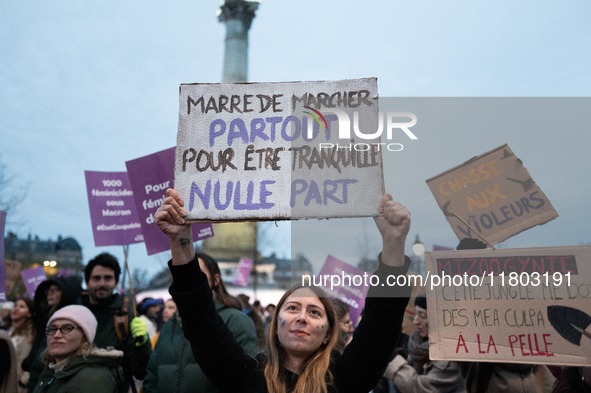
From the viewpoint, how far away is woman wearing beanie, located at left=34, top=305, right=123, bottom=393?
263cm

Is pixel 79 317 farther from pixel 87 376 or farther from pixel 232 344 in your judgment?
→ pixel 232 344

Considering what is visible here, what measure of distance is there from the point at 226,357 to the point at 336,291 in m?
3.56

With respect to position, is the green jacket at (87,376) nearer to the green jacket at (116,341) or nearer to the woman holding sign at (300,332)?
the green jacket at (116,341)

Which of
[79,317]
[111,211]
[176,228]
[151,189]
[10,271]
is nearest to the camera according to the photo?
[176,228]

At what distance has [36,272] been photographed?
6.59 metres

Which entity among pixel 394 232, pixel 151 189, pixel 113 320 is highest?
pixel 151 189

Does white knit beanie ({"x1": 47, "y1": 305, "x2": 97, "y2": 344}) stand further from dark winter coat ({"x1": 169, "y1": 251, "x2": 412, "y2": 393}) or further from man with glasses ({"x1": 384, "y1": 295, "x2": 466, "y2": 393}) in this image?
man with glasses ({"x1": 384, "y1": 295, "x2": 466, "y2": 393})

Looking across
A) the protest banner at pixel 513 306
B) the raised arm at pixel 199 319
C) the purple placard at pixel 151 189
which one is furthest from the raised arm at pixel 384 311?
the purple placard at pixel 151 189

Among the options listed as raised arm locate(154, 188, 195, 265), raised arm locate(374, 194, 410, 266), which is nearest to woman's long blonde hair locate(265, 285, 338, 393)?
raised arm locate(374, 194, 410, 266)

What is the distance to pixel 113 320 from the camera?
12.5 ft

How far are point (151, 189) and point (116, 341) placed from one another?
1414 millimetres

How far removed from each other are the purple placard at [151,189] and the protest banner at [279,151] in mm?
1931

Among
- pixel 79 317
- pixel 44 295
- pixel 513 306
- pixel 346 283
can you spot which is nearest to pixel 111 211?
pixel 44 295

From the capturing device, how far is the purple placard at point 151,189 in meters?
4.08
